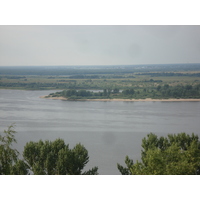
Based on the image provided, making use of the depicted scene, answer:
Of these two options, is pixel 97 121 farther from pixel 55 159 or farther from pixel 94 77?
pixel 55 159

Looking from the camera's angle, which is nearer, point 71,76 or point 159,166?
point 159,166

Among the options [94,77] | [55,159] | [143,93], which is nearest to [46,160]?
[55,159]

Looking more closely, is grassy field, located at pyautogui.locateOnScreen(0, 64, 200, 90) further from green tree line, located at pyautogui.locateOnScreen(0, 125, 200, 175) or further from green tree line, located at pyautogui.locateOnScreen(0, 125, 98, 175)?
green tree line, located at pyautogui.locateOnScreen(0, 125, 98, 175)

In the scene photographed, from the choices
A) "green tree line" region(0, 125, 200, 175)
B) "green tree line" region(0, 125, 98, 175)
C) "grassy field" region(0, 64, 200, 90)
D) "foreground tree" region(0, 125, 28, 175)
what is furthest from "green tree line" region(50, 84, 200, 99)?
"foreground tree" region(0, 125, 28, 175)
